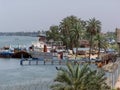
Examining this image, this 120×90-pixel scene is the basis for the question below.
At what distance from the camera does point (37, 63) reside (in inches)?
5694

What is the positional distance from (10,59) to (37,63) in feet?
91.4

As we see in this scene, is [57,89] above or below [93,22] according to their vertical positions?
below

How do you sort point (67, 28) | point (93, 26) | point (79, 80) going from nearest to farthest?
point (79, 80) < point (93, 26) < point (67, 28)

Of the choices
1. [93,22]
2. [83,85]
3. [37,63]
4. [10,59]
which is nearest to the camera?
[83,85]

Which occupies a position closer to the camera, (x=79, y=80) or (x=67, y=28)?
(x=79, y=80)

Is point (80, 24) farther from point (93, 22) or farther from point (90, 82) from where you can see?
point (90, 82)

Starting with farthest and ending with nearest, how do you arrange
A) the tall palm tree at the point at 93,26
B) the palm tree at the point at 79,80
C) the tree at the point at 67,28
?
the tree at the point at 67,28
the tall palm tree at the point at 93,26
the palm tree at the point at 79,80

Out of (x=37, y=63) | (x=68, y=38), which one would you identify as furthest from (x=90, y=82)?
(x=68, y=38)

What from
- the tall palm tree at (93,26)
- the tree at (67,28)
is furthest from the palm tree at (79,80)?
the tree at (67,28)

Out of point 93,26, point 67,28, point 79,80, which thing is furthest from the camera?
point 67,28

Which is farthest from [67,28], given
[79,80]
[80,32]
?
[79,80]

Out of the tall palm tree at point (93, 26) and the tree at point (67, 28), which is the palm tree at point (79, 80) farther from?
the tree at point (67, 28)

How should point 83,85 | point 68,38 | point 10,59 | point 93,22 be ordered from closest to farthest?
point 83,85
point 93,22
point 10,59
point 68,38

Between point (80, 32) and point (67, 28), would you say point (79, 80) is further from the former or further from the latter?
point (67, 28)
